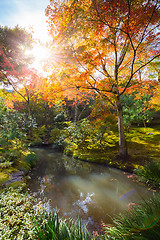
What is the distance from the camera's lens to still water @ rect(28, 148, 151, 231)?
3014 millimetres

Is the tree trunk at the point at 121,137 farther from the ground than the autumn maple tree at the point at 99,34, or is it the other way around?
the autumn maple tree at the point at 99,34

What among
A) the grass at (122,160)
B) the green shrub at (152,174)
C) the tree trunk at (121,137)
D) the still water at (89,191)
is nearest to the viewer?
the still water at (89,191)

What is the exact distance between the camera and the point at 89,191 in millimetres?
4008

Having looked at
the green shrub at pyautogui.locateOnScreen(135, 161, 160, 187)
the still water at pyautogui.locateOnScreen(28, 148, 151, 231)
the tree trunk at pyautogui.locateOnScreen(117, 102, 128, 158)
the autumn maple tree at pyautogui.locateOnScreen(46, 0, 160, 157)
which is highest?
the autumn maple tree at pyautogui.locateOnScreen(46, 0, 160, 157)

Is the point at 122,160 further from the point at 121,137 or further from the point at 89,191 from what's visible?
the point at 89,191

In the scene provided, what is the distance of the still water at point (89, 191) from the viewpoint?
A: 9.89ft

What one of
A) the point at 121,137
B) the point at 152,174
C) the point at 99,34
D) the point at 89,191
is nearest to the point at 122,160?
the point at 121,137

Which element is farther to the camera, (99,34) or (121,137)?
(121,137)

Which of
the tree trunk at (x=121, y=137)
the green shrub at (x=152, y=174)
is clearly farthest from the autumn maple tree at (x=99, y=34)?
the green shrub at (x=152, y=174)

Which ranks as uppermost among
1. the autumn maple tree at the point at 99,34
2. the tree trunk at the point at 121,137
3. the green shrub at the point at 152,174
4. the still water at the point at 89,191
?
the autumn maple tree at the point at 99,34

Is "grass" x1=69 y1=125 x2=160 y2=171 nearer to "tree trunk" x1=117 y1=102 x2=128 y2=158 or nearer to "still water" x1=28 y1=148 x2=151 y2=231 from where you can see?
"tree trunk" x1=117 y1=102 x2=128 y2=158

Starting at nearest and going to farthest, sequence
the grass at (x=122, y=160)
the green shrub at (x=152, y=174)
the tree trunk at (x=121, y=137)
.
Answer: the green shrub at (x=152, y=174) → the grass at (x=122, y=160) → the tree trunk at (x=121, y=137)

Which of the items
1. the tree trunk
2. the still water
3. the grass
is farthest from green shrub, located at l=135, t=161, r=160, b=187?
the tree trunk

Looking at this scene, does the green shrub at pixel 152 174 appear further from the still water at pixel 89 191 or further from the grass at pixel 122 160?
the grass at pixel 122 160
